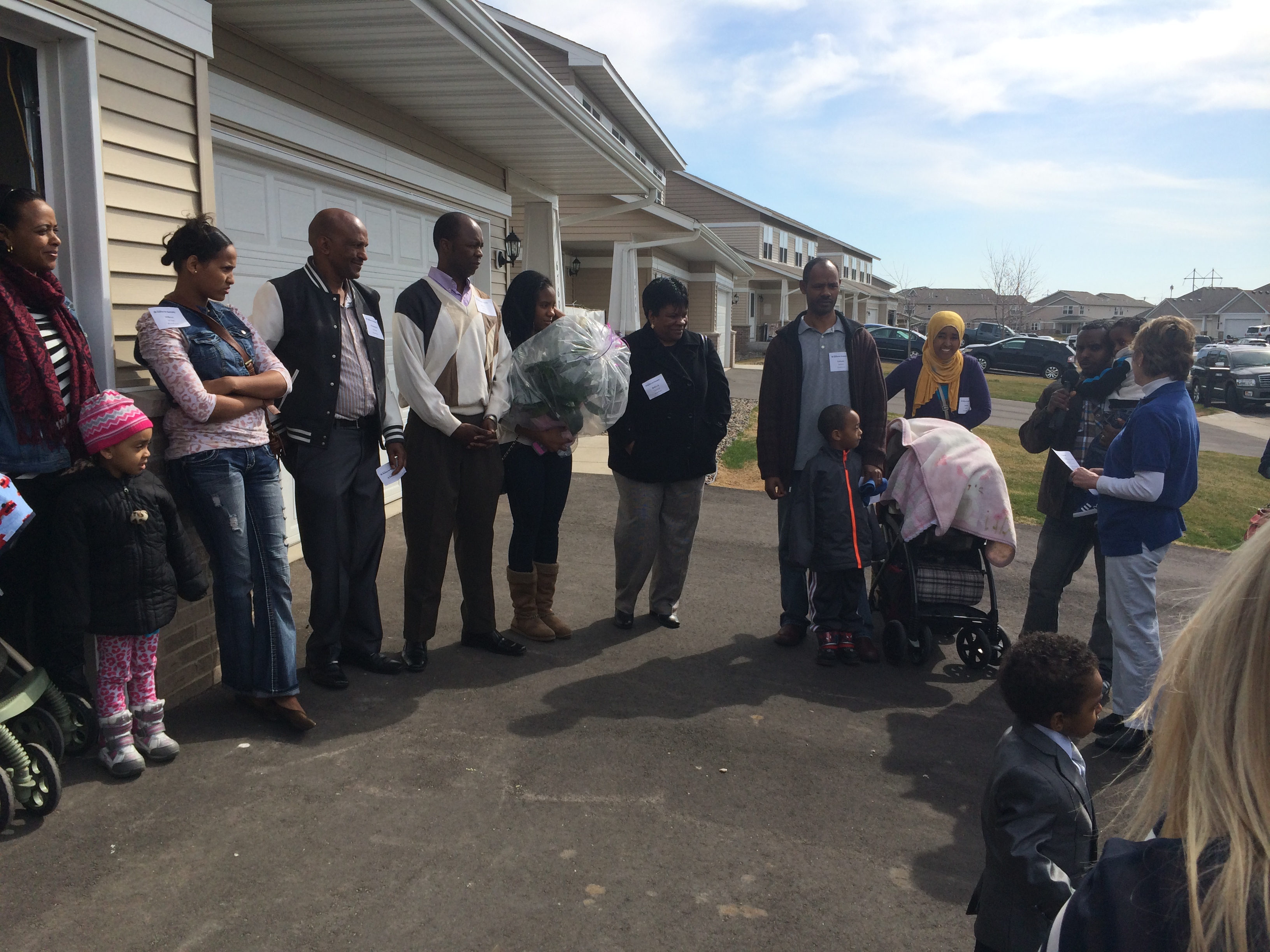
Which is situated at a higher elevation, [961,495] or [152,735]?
[961,495]

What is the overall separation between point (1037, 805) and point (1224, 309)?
108088 millimetres

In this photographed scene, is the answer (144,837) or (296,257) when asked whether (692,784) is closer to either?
(144,837)

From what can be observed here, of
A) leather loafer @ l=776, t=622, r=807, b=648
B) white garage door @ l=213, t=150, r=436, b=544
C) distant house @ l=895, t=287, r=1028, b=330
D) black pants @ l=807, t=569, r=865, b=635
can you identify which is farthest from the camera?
distant house @ l=895, t=287, r=1028, b=330

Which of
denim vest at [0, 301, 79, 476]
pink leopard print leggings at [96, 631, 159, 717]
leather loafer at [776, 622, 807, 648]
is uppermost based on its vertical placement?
denim vest at [0, 301, 79, 476]

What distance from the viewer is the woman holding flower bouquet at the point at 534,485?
4.90 metres

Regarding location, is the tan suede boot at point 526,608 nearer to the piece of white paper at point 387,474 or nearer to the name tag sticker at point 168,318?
the piece of white paper at point 387,474

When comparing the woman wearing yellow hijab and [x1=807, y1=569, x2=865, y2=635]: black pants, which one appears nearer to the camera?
[x1=807, y1=569, x2=865, y2=635]: black pants

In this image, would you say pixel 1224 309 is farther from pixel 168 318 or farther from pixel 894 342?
pixel 168 318

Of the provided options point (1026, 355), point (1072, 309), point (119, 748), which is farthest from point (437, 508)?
point (1072, 309)

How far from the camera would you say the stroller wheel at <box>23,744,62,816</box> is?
3.02m

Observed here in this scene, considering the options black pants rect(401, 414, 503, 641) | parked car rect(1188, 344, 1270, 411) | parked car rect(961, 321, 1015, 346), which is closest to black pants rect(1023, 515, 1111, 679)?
black pants rect(401, 414, 503, 641)

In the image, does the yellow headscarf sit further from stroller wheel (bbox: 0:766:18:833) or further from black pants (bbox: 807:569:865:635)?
stroller wheel (bbox: 0:766:18:833)

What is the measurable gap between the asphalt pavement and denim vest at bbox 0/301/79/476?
118 centimetres

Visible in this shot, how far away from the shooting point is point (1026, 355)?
32.1m
